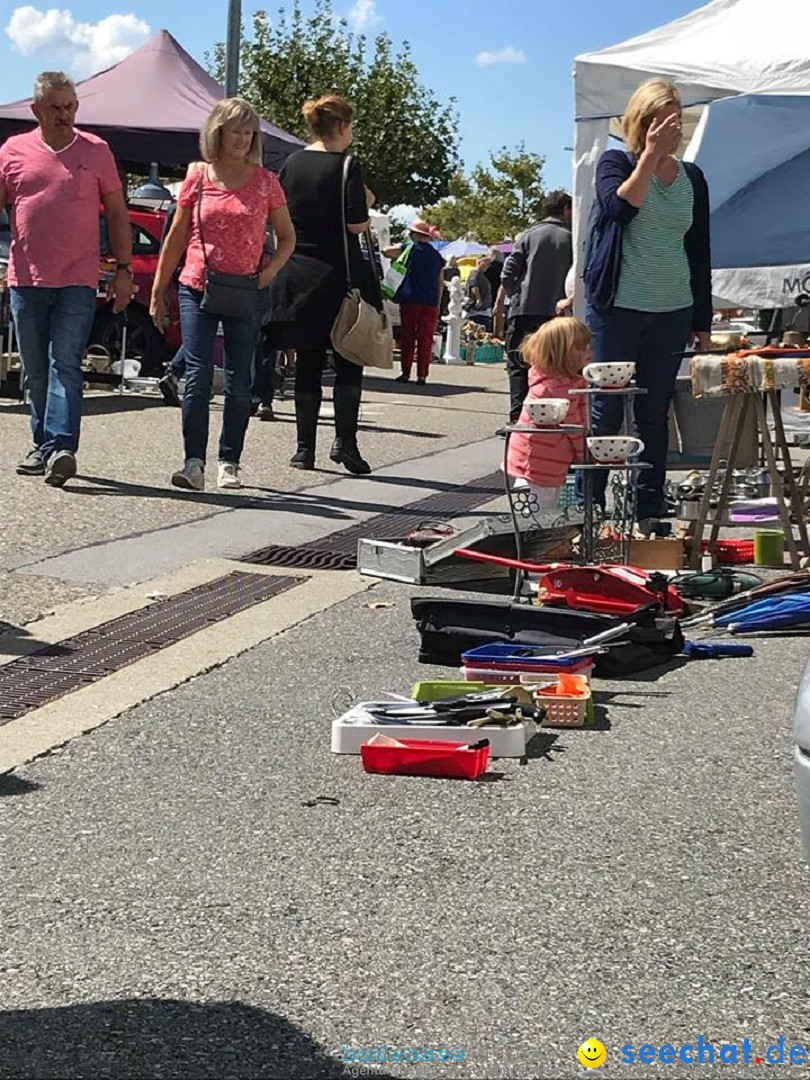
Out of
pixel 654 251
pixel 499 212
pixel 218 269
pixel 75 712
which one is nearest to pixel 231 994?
pixel 75 712

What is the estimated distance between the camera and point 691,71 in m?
11.8

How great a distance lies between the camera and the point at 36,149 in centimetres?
957

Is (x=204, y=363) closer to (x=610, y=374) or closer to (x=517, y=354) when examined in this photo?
(x=610, y=374)

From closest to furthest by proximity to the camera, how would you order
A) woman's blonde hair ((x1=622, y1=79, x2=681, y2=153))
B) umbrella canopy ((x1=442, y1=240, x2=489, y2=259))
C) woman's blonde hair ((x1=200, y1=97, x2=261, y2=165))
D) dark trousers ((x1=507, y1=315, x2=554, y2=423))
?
1. woman's blonde hair ((x1=622, y1=79, x2=681, y2=153))
2. woman's blonde hair ((x1=200, y1=97, x2=261, y2=165))
3. dark trousers ((x1=507, y1=315, x2=554, y2=423))
4. umbrella canopy ((x1=442, y1=240, x2=489, y2=259))

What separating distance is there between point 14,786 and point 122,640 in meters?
1.76

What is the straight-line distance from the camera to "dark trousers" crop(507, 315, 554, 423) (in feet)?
39.9

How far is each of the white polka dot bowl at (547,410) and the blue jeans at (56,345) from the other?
10.3 ft

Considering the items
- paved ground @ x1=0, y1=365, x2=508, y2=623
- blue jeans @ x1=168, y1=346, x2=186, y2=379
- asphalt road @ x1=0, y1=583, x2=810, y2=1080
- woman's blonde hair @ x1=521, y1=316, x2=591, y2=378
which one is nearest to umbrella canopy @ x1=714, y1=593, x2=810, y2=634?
asphalt road @ x1=0, y1=583, x2=810, y2=1080

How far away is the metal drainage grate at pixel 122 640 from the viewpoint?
538cm

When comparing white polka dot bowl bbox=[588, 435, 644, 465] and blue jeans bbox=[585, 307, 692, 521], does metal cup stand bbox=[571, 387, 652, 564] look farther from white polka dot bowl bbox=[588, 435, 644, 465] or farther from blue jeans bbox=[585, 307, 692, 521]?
blue jeans bbox=[585, 307, 692, 521]

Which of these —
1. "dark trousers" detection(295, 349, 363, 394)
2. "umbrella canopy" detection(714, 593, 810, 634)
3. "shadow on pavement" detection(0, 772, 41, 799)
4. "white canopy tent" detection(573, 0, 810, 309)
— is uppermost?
"white canopy tent" detection(573, 0, 810, 309)

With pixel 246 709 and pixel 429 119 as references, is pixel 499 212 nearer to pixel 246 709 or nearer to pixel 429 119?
pixel 429 119

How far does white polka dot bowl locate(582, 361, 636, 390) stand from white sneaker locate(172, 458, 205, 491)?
287 cm

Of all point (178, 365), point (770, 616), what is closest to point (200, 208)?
point (770, 616)
